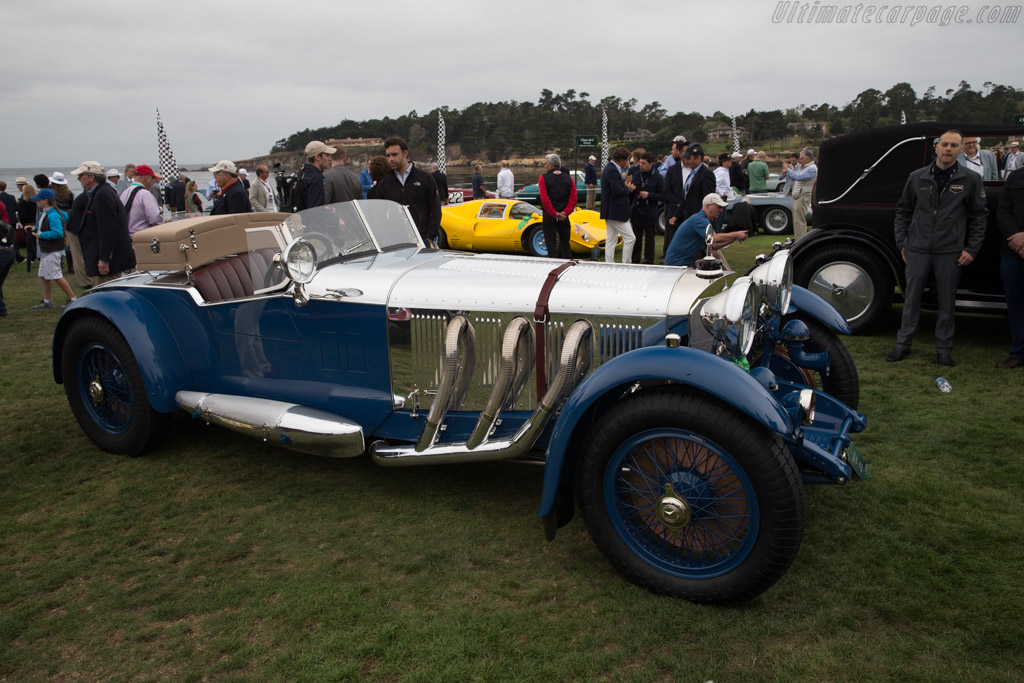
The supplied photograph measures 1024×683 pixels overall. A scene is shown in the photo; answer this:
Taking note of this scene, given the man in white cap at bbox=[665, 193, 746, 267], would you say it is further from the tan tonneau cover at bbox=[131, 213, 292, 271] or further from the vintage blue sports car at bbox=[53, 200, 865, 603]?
the tan tonneau cover at bbox=[131, 213, 292, 271]

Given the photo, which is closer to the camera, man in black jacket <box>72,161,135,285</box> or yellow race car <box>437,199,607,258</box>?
man in black jacket <box>72,161,135,285</box>

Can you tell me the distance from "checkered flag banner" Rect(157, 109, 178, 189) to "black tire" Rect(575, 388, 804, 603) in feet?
65.3

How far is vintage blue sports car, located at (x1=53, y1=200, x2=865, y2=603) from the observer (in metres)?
2.75

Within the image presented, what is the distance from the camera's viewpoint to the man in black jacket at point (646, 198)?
9430 millimetres

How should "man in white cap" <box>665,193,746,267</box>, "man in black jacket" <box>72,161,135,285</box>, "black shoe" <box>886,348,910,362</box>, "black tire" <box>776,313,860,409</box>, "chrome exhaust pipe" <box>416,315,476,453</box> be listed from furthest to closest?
1. "man in black jacket" <box>72,161,135,285</box>
2. "black shoe" <box>886,348,910,362</box>
3. "man in white cap" <box>665,193,746,267</box>
4. "black tire" <box>776,313,860,409</box>
5. "chrome exhaust pipe" <box>416,315,476,453</box>

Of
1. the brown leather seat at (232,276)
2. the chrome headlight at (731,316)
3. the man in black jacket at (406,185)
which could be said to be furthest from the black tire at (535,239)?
the chrome headlight at (731,316)

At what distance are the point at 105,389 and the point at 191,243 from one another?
1.19m

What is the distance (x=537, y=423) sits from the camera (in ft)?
10.5

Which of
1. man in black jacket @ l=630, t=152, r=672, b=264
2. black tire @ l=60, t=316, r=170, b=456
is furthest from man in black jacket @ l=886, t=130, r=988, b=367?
black tire @ l=60, t=316, r=170, b=456

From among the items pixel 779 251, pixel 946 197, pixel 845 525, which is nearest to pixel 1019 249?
pixel 946 197

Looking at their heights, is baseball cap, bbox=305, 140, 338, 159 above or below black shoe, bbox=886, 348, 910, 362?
above

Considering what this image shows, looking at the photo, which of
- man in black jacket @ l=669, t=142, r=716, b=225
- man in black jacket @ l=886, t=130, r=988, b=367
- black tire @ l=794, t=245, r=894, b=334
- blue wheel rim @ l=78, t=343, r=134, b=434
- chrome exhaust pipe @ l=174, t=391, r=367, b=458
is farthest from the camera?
man in black jacket @ l=669, t=142, r=716, b=225

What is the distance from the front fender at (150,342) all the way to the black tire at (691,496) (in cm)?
278

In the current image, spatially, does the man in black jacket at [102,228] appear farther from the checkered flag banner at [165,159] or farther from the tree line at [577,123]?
the tree line at [577,123]
